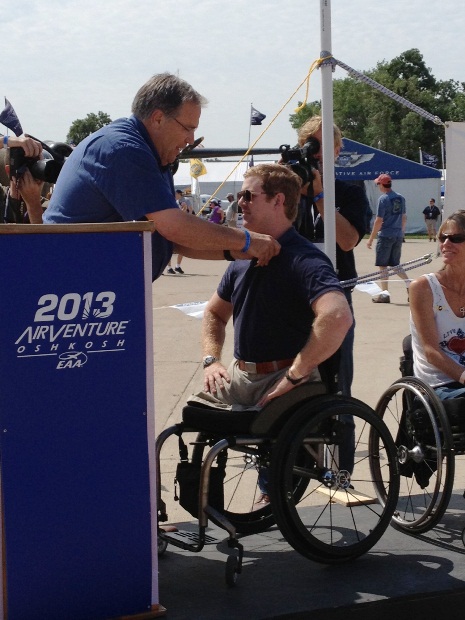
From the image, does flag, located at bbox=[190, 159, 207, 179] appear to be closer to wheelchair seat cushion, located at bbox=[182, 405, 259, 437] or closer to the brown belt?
the brown belt

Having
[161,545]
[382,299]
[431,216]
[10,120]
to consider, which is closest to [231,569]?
[161,545]

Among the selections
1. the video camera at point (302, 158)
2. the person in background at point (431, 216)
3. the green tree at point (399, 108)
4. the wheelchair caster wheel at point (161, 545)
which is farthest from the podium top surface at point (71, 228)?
the green tree at point (399, 108)

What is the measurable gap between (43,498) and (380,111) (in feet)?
245

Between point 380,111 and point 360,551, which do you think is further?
point 380,111

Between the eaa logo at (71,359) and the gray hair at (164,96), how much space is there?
980mm

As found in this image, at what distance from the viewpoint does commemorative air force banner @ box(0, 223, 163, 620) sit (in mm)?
2648

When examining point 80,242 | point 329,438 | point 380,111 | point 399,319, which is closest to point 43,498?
point 80,242

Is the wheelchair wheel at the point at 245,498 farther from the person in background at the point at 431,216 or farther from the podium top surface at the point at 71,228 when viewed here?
the person in background at the point at 431,216

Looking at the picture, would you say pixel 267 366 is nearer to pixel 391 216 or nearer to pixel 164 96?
pixel 164 96

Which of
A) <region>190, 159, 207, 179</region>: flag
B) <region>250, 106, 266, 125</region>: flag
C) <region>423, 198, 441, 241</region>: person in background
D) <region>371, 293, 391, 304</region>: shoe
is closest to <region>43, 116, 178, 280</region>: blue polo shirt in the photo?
<region>371, 293, 391, 304</region>: shoe

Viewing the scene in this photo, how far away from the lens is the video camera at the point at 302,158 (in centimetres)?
440

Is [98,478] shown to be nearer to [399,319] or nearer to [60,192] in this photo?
[60,192]

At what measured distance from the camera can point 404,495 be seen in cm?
458

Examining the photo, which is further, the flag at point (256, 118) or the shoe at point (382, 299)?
the flag at point (256, 118)
